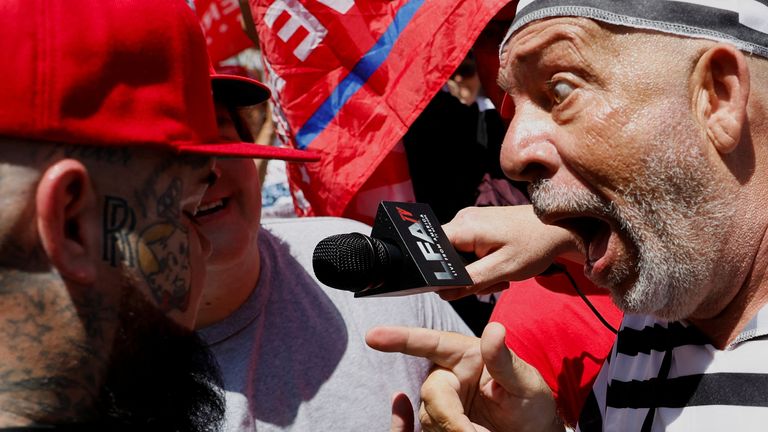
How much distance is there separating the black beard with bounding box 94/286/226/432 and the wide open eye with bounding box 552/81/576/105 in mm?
893

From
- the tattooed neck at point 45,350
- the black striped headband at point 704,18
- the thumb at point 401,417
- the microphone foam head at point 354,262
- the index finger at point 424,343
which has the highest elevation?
the black striped headband at point 704,18

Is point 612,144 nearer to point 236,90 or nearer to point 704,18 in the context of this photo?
point 704,18

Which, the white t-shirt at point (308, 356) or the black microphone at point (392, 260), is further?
the white t-shirt at point (308, 356)

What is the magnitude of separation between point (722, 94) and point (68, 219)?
1.20 meters

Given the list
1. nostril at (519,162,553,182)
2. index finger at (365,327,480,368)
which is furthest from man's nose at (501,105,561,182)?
index finger at (365,327,480,368)

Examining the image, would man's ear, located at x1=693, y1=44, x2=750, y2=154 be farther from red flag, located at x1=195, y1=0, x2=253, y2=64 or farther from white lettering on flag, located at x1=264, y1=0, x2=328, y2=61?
red flag, located at x1=195, y1=0, x2=253, y2=64

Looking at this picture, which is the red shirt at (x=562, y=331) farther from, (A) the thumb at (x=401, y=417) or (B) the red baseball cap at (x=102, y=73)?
(B) the red baseball cap at (x=102, y=73)

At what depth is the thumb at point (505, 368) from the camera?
1.69 m

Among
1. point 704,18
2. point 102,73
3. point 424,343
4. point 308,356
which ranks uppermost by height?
point 704,18

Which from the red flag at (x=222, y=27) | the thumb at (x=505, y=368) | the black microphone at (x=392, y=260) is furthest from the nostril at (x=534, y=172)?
the red flag at (x=222, y=27)

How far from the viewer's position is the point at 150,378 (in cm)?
125

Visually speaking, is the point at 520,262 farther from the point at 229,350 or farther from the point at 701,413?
the point at 229,350

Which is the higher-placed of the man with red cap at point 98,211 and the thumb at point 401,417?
the man with red cap at point 98,211

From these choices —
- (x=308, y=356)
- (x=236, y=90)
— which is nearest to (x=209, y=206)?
(x=236, y=90)
